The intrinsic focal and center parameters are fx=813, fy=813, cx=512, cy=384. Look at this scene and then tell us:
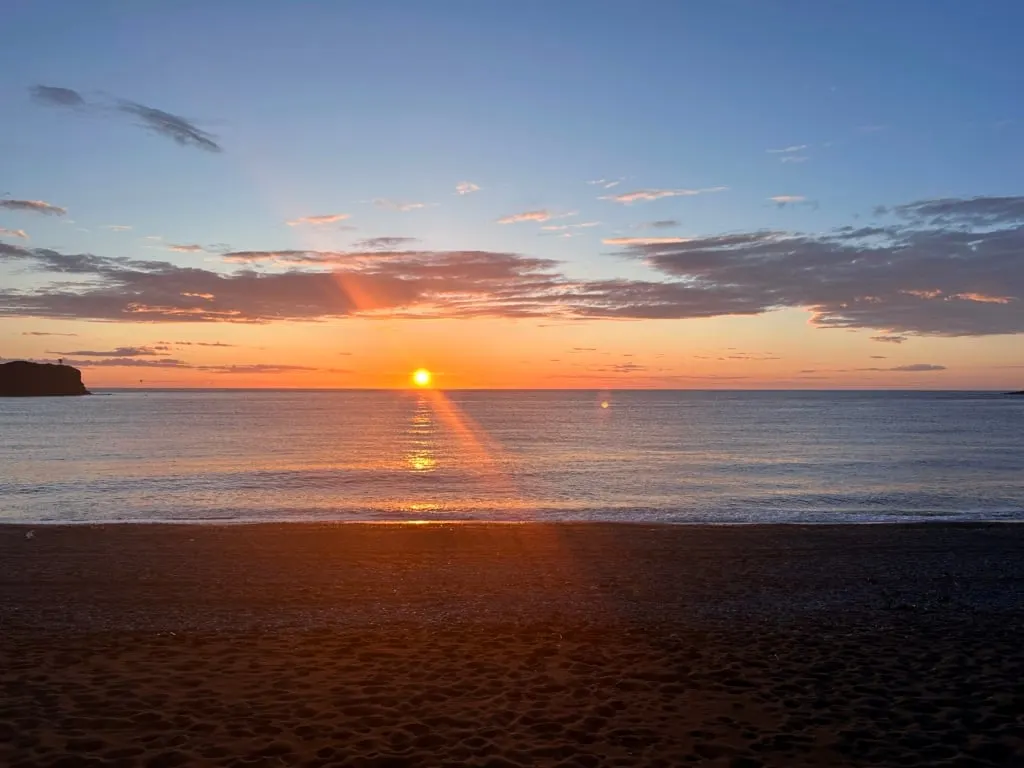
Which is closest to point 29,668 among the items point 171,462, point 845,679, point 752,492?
point 845,679

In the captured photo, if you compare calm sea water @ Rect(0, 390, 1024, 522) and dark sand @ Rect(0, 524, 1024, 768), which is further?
calm sea water @ Rect(0, 390, 1024, 522)

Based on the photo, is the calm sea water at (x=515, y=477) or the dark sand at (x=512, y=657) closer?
the dark sand at (x=512, y=657)

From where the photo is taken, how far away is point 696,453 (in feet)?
192

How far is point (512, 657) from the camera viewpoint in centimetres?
1034

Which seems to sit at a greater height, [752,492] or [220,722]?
[220,722]

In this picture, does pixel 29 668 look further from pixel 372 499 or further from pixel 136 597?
pixel 372 499

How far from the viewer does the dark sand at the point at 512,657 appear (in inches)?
293

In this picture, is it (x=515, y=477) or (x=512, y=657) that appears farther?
(x=515, y=477)

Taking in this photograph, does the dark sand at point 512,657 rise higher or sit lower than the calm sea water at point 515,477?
higher

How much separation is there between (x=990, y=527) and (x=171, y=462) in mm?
43720

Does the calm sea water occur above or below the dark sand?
below

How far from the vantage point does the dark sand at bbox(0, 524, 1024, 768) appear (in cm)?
744

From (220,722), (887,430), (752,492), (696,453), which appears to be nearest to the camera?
(220,722)

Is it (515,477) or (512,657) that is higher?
(512,657)
